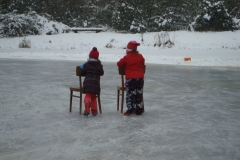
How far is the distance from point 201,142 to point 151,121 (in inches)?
58.8

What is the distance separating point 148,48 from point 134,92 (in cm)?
1810

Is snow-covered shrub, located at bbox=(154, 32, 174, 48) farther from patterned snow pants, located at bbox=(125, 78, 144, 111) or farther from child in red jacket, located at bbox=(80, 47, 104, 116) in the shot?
child in red jacket, located at bbox=(80, 47, 104, 116)

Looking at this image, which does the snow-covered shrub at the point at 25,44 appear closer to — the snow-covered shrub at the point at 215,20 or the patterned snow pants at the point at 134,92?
the snow-covered shrub at the point at 215,20

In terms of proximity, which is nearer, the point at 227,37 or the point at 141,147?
the point at 141,147

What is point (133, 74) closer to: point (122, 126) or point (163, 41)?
point (122, 126)

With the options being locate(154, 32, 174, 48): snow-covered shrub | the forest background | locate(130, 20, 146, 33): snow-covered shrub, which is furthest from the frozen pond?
locate(130, 20, 146, 33): snow-covered shrub

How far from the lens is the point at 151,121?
21.5 ft

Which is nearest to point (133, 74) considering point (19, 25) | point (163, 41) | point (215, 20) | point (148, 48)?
point (148, 48)

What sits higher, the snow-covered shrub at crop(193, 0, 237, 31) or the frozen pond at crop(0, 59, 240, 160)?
the snow-covered shrub at crop(193, 0, 237, 31)

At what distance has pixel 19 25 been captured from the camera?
3269 cm

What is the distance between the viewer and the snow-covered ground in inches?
775

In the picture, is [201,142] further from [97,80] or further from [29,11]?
[29,11]

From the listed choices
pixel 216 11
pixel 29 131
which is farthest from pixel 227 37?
pixel 29 131

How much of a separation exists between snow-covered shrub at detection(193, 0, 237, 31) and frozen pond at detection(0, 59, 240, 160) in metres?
17.5
